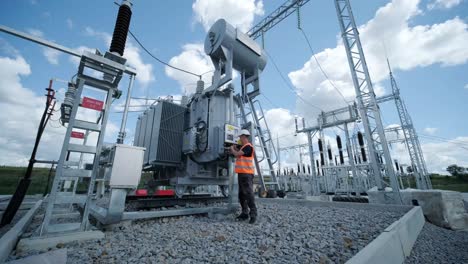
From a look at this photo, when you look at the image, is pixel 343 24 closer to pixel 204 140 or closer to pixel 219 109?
pixel 219 109

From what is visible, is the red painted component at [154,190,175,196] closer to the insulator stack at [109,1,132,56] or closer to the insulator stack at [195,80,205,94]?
the insulator stack at [195,80,205,94]

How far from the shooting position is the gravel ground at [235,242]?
2.07 metres

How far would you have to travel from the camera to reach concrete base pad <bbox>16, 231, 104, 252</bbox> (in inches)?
87.2

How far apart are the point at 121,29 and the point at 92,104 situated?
1391 millimetres

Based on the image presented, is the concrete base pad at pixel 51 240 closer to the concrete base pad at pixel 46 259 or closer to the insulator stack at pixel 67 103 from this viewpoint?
the concrete base pad at pixel 46 259

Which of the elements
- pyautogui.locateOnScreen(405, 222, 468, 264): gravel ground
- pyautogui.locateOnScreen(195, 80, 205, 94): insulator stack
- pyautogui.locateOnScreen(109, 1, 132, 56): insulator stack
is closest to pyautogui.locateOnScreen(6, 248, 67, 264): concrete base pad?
pyautogui.locateOnScreen(109, 1, 132, 56): insulator stack

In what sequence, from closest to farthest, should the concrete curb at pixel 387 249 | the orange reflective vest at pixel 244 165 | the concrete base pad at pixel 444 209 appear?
1. the concrete curb at pixel 387 249
2. the orange reflective vest at pixel 244 165
3. the concrete base pad at pixel 444 209

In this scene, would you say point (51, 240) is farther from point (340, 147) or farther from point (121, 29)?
point (340, 147)

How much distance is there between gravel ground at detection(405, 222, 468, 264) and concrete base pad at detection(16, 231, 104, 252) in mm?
4160

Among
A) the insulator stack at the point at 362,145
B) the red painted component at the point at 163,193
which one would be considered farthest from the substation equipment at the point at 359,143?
the red painted component at the point at 163,193

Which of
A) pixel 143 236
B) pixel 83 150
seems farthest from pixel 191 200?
pixel 83 150

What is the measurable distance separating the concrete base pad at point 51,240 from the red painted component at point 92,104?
176cm

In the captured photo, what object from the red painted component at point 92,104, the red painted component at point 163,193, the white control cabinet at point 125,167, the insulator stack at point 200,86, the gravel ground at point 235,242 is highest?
the insulator stack at point 200,86

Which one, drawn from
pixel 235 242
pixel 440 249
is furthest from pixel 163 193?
pixel 440 249
